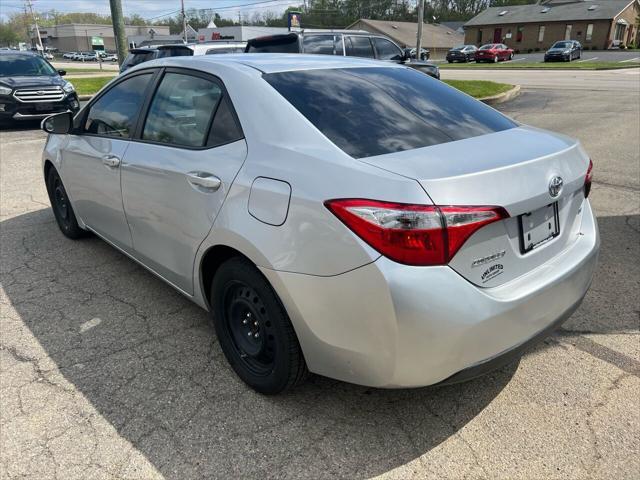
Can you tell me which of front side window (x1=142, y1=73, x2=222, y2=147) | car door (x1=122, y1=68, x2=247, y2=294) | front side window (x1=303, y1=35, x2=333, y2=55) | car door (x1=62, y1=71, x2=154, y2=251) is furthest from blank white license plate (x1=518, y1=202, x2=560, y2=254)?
front side window (x1=303, y1=35, x2=333, y2=55)

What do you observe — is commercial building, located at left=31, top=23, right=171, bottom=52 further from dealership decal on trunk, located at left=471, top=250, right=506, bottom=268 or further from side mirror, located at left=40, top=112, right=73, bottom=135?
dealership decal on trunk, located at left=471, top=250, right=506, bottom=268

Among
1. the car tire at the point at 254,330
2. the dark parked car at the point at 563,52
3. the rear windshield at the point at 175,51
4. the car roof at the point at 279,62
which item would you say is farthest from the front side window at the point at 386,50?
the dark parked car at the point at 563,52

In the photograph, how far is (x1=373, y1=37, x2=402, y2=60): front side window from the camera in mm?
12023

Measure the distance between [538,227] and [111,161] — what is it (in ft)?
8.79

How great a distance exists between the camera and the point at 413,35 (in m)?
70.7

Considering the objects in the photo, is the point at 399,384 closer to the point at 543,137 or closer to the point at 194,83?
the point at 543,137

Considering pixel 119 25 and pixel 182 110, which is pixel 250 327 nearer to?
pixel 182 110

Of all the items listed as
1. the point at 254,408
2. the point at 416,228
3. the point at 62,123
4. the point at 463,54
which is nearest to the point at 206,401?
the point at 254,408

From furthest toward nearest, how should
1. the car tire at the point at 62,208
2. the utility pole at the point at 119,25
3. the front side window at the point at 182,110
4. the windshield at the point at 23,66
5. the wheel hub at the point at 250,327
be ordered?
1. the utility pole at the point at 119,25
2. the windshield at the point at 23,66
3. the car tire at the point at 62,208
4. the front side window at the point at 182,110
5. the wheel hub at the point at 250,327

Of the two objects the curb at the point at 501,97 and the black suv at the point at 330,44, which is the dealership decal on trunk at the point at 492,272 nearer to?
the black suv at the point at 330,44

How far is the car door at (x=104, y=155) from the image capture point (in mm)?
3410

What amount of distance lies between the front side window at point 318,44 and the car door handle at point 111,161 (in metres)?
8.06

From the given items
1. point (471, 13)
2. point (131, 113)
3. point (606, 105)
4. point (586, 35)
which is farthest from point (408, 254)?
point (471, 13)

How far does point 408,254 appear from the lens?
6.13 ft
